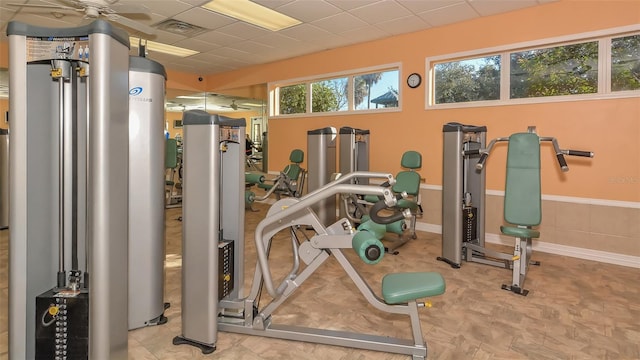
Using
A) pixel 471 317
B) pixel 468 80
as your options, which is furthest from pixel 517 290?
pixel 468 80

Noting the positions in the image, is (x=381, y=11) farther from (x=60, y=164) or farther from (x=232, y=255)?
(x=60, y=164)

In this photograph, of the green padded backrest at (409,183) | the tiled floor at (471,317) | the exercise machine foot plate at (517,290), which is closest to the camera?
the tiled floor at (471,317)

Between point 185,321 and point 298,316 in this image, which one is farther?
point 298,316

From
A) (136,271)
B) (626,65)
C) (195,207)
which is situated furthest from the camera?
(626,65)

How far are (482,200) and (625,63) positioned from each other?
6.45ft

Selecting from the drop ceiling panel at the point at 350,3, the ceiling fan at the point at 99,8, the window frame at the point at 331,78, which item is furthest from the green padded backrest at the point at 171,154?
the drop ceiling panel at the point at 350,3

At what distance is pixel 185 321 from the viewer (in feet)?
6.64

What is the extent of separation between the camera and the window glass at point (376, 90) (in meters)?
5.30

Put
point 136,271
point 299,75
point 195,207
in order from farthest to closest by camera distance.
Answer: point 299,75
point 136,271
point 195,207

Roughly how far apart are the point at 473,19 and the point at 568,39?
1.05 meters

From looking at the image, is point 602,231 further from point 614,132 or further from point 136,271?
point 136,271

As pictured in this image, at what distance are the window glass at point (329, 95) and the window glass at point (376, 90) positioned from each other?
246 millimetres

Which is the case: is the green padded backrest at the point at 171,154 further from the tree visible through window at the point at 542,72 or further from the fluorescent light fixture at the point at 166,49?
the tree visible through window at the point at 542,72

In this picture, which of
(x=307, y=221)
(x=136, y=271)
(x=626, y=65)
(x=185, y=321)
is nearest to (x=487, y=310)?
(x=307, y=221)
